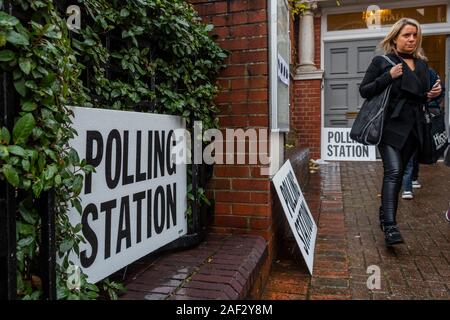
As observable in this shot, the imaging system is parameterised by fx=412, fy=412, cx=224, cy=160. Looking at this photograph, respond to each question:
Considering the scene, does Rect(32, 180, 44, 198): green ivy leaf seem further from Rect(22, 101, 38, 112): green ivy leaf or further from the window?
the window

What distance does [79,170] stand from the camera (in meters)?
1.34

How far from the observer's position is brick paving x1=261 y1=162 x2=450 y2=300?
227cm

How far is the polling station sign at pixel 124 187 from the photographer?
1488 millimetres

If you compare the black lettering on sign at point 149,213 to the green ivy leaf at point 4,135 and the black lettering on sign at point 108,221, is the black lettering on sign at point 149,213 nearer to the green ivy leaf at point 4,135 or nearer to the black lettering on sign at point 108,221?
the black lettering on sign at point 108,221

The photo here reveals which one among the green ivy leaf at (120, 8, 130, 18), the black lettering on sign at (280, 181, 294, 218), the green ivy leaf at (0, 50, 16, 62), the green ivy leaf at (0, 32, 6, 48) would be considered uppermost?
the green ivy leaf at (120, 8, 130, 18)

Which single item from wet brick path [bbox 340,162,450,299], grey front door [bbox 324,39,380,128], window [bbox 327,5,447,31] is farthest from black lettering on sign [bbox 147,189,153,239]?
window [bbox 327,5,447,31]

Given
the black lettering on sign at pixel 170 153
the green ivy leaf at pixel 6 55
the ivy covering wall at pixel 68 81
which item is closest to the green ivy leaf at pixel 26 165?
the ivy covering wall at pixel 68 81

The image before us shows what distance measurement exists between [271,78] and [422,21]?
733 cm

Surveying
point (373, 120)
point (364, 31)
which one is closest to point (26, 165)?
point (373, 120)

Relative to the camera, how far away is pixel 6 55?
0.98 meters

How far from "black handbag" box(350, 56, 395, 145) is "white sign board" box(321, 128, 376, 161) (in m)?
5.13

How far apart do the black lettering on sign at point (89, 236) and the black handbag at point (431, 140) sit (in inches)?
99.1

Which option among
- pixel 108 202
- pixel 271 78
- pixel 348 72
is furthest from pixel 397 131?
pixel 348 72

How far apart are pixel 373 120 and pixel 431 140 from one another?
1.64ft
